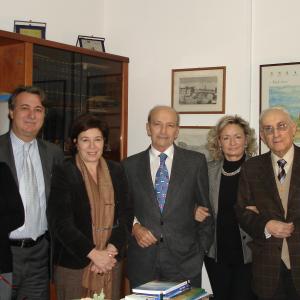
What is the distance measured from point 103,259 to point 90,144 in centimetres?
63

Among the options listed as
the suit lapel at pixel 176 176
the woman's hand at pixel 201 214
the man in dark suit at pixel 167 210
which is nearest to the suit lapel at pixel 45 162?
the man in dark suit at pixel 167 210

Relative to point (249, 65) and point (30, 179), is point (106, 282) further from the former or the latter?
point (249, 65)

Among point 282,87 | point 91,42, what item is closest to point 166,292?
point 282,87

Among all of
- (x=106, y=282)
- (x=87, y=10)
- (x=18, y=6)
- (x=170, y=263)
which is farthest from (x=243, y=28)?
(x=106, y=282)

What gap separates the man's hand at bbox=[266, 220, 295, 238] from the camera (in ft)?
8.09

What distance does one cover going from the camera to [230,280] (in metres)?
2.84

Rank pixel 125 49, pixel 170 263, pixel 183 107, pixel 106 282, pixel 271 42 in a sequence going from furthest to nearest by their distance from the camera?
1. pixel 125 49
2. pixel 183 107
3. pixel 271 42
4. pixel 170 263
5. pixel 106 282

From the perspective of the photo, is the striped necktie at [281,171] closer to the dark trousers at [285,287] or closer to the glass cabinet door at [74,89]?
the dark trousers at [285,287]

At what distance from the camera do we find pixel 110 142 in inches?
168

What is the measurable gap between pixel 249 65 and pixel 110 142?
1366mm

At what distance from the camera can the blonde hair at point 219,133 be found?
9.72ft

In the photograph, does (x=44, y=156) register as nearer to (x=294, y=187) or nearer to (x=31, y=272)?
(x=31, y=272)

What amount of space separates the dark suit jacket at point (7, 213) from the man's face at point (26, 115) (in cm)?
30

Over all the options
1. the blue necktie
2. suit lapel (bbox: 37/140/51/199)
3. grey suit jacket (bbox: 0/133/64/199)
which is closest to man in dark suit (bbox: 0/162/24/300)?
grey suit jacket (bbox: 0/133/64/199)
